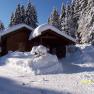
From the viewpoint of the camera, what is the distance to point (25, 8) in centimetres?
6094

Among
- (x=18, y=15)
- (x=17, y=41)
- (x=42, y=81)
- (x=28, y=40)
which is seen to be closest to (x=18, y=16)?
(x=18, y=15)

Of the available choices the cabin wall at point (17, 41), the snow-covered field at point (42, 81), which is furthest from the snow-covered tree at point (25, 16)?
the snow-covered field at point (42, 81)

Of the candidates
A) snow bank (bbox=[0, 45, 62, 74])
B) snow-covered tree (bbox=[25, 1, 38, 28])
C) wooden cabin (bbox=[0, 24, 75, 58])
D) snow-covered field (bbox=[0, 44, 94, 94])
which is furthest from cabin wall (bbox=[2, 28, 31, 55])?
snow-covered tree (bbox=[25, 1, 38, 28])

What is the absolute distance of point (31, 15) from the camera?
58625mm

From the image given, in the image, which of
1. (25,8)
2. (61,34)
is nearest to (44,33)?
(61,34)

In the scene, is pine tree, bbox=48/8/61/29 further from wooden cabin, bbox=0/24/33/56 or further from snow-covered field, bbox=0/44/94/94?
snow-covered field, bbox=0/44/94/94

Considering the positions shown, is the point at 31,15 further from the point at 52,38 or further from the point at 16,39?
the point at 52,38

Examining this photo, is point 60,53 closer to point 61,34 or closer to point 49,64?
point 61,34

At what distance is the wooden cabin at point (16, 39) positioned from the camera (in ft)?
101

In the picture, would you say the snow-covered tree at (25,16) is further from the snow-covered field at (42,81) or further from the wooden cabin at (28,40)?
the snow-covered field at (42,81)

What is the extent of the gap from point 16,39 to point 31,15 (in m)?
27.8

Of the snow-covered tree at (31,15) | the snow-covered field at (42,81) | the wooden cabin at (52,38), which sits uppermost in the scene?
the snow-covered tree at (31,15)

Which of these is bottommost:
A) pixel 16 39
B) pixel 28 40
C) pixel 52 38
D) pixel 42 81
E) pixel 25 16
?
pixel 42 81

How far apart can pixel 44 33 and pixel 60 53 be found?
4.12m
